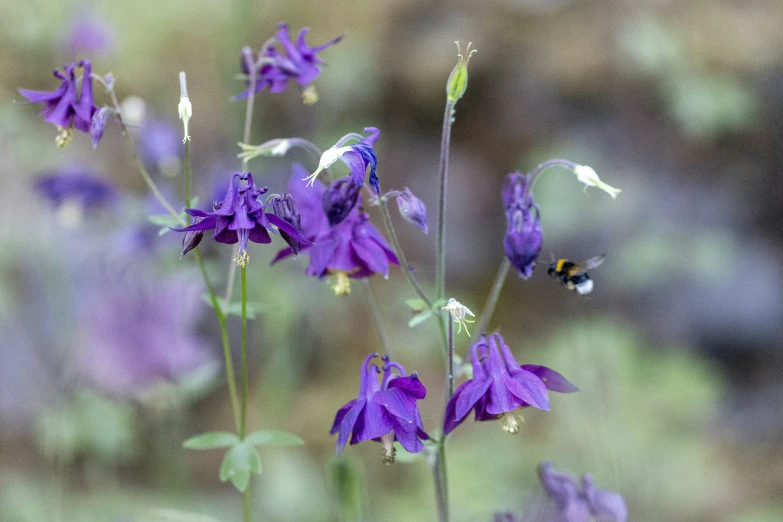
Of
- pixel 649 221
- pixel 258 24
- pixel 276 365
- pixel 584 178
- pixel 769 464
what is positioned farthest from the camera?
pixel 258 24

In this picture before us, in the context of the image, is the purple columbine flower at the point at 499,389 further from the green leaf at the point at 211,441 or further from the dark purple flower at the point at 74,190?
the dark purple flower at the point at 74,190

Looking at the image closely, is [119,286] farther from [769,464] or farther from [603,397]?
[769,464]

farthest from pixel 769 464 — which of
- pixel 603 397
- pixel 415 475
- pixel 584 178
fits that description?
pixel 584 178

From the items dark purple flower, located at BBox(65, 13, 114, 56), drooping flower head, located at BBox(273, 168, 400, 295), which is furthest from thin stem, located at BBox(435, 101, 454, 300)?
dark purple flower, located at BBox(65, 13, 114, 56)

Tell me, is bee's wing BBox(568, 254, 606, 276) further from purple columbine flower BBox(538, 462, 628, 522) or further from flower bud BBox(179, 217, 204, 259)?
flower bud BBox(179, 217, 204, 259)

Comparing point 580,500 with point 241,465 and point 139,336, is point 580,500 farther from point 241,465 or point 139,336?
point 139,336

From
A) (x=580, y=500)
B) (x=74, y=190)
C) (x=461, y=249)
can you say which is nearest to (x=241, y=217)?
(x=580, y=500)
